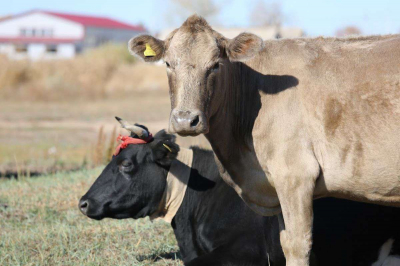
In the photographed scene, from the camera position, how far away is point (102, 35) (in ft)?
299

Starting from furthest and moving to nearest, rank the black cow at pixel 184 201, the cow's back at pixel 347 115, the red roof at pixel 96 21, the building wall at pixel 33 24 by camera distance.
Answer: the red roof at pixel 96 21, the building wall at pixel 33 24, the black cow at pixel 184 201, the cow's back at pixel 347 115

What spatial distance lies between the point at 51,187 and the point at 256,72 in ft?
18.7

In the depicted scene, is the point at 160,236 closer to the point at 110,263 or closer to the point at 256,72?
the point at 110,263

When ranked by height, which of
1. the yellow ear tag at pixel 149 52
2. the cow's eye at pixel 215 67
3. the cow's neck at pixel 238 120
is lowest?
the cow's neck at pixel 238 120

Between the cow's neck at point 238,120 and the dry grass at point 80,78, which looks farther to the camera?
the dry grass at point 80,78

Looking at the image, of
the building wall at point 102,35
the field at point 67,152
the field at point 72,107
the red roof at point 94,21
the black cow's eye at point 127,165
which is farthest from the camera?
the red roof at point 94,21

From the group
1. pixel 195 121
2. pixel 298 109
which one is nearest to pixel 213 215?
pixel 298 109

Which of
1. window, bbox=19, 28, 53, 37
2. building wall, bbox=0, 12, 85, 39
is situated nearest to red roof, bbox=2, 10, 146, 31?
building wall, bbox=0, 12, 85, 39

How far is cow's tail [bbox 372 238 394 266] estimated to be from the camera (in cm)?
591

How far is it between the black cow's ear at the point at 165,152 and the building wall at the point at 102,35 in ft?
259

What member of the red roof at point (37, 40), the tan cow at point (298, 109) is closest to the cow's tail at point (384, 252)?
the tan cow at point (298, 109)

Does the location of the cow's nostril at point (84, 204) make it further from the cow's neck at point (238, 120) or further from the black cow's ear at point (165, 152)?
the cow's neck at point (238, 120)

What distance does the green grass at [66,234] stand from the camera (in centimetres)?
673

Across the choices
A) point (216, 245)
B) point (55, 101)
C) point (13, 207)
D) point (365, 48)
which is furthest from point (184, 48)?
point (55, 101)
